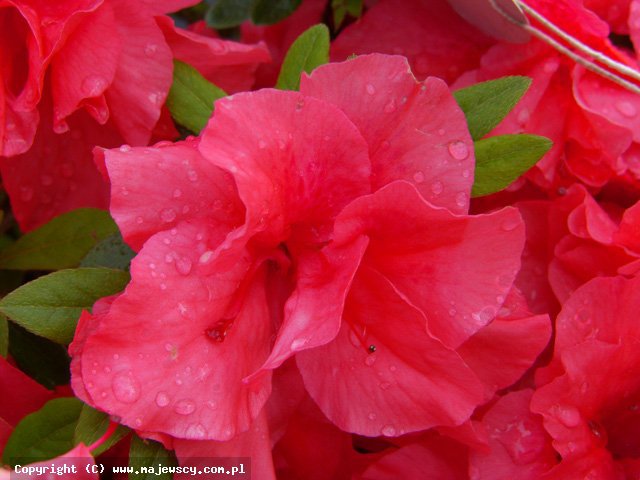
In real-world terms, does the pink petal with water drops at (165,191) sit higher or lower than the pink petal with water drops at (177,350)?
higher

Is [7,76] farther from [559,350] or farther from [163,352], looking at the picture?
[559,350]

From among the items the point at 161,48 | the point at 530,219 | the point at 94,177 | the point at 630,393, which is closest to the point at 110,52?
the point at 161,48

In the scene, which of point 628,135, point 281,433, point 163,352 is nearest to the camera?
point 163,352

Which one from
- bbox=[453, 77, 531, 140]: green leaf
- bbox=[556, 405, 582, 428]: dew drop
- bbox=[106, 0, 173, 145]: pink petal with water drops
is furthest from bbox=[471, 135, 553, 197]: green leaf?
bbox=[106, 0, 173, 145]: pink petal with water drops

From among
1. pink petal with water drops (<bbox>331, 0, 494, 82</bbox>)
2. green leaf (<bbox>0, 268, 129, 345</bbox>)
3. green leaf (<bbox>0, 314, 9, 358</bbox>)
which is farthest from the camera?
pink petal with water drops (<bbox>331, 0, 494, 82</bbox>)

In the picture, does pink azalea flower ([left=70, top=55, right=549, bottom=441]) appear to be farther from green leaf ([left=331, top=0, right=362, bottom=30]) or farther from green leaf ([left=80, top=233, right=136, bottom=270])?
green leaf ([left=331, top=0, right=362, bottom=30])

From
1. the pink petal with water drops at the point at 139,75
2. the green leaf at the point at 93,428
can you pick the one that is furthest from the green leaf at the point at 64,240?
the green leaf at the point at 93,428

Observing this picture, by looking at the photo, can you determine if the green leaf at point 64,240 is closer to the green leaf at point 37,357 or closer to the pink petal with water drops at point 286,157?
the green leaf at point 37,357
